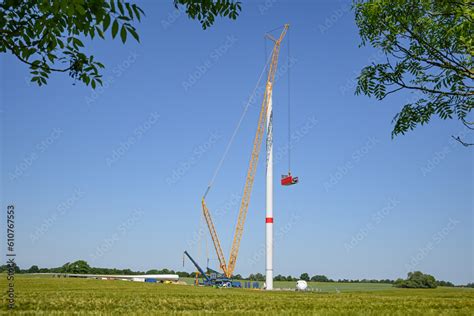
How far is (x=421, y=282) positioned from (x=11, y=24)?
111m

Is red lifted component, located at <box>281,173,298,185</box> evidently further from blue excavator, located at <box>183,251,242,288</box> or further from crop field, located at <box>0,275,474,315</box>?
crop field, located at <box>0,275,474,315</box>

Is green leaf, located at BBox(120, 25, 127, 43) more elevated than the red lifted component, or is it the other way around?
the red lifted component

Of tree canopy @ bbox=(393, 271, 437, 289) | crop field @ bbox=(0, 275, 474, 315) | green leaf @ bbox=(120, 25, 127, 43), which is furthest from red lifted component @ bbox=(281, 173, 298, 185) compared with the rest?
green leaf @ bbox=(120, 25, 127, 43)

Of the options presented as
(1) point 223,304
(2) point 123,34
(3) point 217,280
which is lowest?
(3) point 217,280

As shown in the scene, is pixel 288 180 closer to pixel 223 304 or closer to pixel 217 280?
pixel 217 280

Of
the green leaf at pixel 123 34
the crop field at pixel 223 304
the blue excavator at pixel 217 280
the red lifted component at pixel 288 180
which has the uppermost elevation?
the red lifted component at pixel 288 180

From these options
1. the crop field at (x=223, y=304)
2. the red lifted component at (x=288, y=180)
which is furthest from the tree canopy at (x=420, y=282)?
the crop field at (x=223, y=304)

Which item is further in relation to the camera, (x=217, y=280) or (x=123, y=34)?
(x=217, y=280)

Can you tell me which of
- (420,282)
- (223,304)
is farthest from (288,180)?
(223,304)

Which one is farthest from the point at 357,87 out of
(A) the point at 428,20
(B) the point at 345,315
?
(B) the point at 345,315

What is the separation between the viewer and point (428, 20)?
41.6 ft

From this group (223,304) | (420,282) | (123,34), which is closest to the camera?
(123,34)

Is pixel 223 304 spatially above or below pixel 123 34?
below

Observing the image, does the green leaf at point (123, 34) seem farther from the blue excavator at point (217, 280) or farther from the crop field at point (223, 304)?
the blue excavator at point (217, 280)
